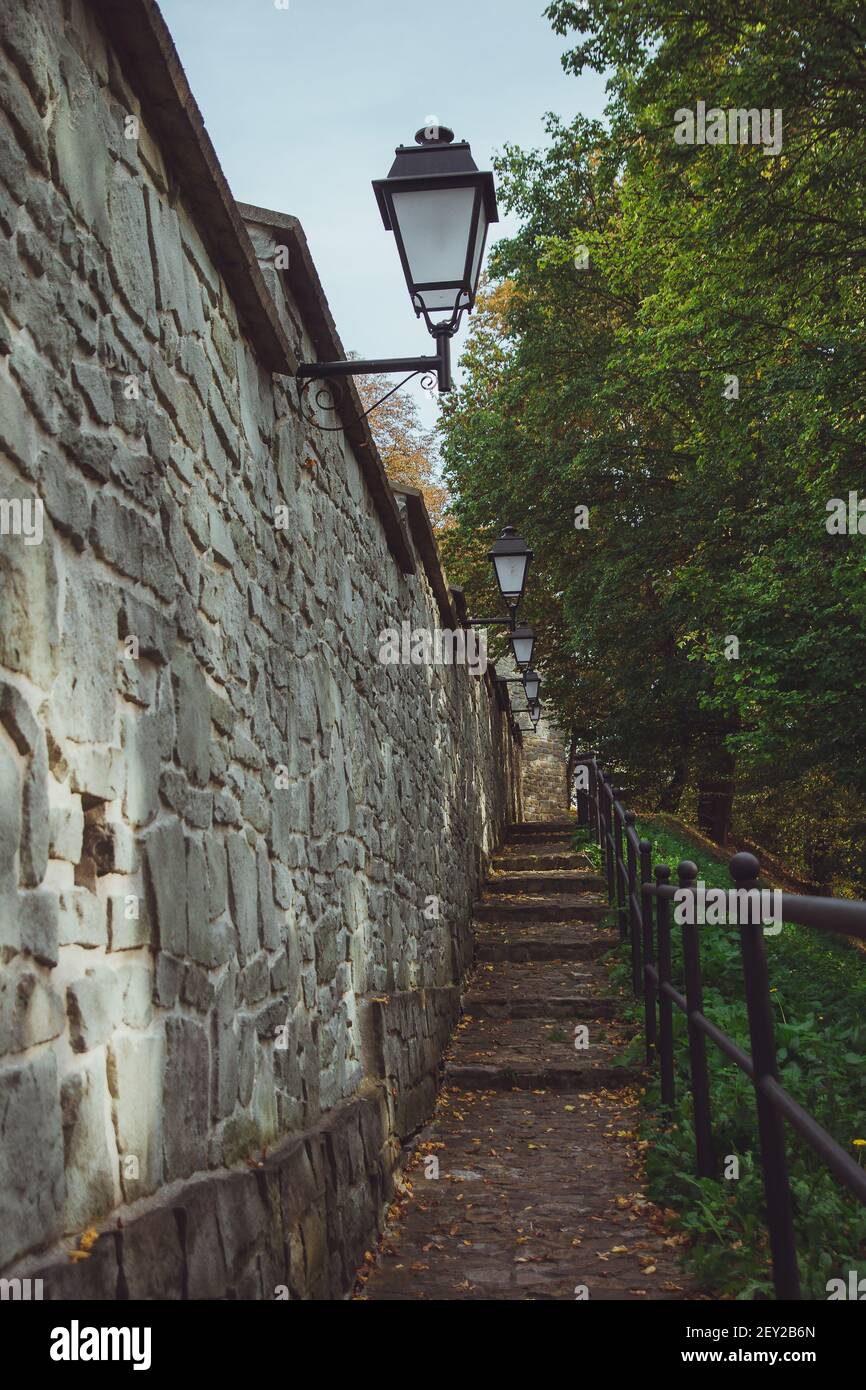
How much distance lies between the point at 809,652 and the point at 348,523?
7.00 m

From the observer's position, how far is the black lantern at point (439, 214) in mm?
3635

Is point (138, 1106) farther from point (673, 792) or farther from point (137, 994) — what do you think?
point (673, 792)

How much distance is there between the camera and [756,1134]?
3.96 m

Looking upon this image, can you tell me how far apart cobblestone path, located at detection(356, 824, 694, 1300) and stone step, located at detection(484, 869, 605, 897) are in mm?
1193

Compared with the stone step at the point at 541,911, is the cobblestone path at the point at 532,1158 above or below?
below

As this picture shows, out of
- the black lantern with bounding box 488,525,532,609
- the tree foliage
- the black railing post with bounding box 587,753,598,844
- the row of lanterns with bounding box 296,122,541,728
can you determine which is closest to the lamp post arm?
the row of lanterns with bounding box 296,122,541,728

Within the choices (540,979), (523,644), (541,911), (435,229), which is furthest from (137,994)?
(523,644)

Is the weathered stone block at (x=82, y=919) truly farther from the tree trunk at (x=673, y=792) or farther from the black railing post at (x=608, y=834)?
the tree trunk at (x=673, y=792)

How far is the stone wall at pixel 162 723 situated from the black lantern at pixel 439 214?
0.34 meters

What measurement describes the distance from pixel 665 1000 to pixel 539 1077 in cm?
132

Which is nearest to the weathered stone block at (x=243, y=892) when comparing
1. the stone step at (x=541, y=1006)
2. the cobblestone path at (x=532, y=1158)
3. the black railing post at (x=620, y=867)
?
the cobblestone path at (x=532, y=1158)
